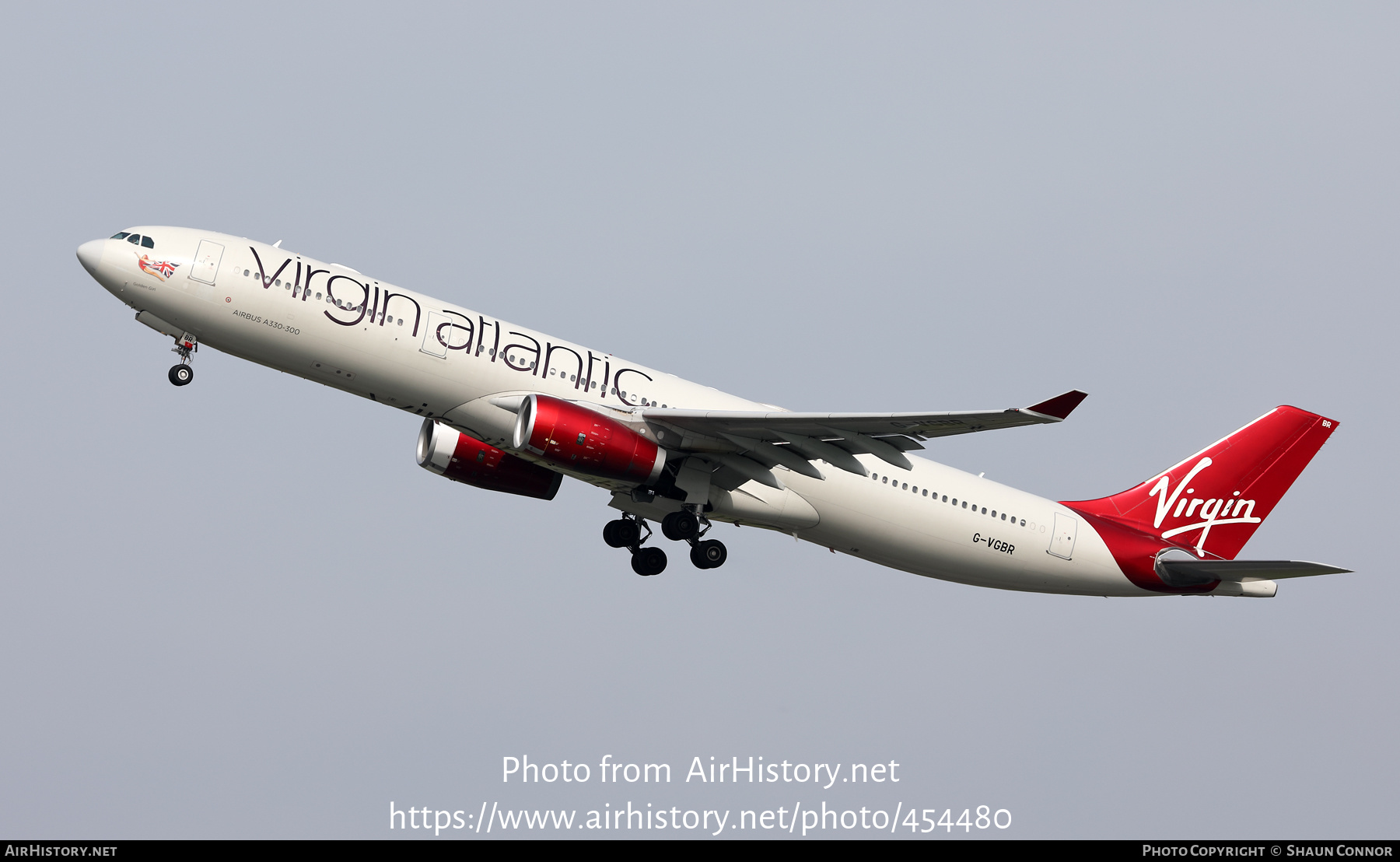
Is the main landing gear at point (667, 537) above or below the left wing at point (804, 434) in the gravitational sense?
below

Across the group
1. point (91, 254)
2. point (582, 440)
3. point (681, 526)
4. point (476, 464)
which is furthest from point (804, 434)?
point (91, 254)

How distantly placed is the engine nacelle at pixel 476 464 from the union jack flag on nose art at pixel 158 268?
735cm

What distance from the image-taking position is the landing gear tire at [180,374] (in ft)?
107

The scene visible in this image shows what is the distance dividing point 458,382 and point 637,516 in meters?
7.30

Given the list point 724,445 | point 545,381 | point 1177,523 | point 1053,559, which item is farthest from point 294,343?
point 1177,523

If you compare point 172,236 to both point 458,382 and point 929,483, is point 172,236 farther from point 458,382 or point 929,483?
point 929,483

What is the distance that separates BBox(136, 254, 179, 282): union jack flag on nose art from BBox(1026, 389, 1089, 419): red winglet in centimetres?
1861

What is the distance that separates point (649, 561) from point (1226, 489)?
638 inches

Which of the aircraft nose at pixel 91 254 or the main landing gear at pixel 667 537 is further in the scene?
the main landing gear at pixel 667 537

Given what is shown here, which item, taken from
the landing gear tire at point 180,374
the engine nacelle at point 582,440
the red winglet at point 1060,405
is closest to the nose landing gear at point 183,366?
the landing gear tire at point 180,374

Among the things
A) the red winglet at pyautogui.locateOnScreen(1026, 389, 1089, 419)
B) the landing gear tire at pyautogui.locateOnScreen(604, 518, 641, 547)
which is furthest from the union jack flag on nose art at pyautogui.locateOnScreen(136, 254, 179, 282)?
the red winglet at pyautogui.locateOnScreen(1026, 389, 1089, 419)

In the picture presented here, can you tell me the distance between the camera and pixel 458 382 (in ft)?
106

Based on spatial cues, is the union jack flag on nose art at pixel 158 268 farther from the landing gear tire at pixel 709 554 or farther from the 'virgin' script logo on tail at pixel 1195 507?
the 'virgin' script logo on tail at pixel 1195 507

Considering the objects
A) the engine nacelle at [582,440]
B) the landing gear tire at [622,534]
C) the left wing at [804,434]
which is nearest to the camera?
the left wing at [804,434]
